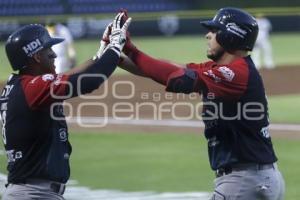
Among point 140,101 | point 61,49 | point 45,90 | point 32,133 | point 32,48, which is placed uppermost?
point 32,48

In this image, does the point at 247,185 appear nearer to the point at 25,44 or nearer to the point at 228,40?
the point at 228,40

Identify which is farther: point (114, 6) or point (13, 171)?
point (114, 6)

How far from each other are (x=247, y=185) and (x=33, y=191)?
1369mm

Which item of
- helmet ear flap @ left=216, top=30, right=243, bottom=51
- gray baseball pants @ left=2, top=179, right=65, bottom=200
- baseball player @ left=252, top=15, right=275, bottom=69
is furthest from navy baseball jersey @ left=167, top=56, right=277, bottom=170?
baseball player @ left=252, top=15, right=275, bottom=69

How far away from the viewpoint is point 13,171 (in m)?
4.55

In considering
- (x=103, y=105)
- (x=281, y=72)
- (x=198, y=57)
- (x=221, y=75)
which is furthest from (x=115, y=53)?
(x=198, y=57)

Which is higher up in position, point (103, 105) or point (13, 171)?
point (13, 171)

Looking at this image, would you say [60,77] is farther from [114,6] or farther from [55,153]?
[114,6]

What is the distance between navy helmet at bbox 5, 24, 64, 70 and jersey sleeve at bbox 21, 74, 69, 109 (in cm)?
21

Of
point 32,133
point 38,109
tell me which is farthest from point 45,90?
point 32,133

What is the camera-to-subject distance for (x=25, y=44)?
180 inches

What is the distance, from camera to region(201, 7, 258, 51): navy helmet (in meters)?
4.70

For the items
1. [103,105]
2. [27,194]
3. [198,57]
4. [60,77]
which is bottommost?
[198,57]

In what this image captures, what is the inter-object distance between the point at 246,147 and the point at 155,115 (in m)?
9.61
